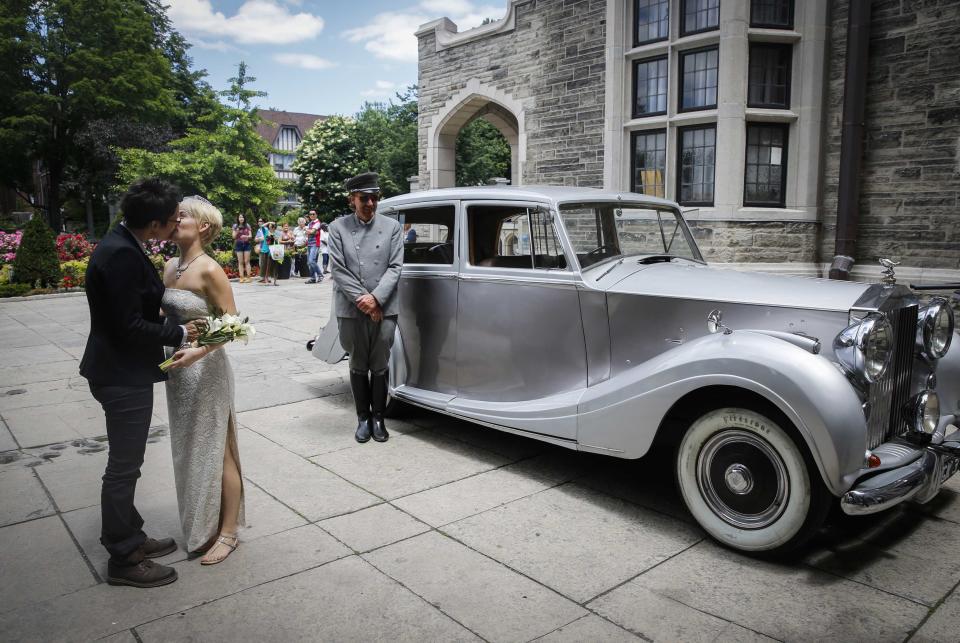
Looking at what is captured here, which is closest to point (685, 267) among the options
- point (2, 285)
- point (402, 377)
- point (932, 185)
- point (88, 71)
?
point (402, 377)

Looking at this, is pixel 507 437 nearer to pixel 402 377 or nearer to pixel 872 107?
pixel 402 377

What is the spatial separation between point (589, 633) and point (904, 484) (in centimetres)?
165

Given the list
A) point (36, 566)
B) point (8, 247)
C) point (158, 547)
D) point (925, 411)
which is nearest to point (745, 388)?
point (925, 411)

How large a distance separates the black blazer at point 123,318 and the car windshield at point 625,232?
2491mm

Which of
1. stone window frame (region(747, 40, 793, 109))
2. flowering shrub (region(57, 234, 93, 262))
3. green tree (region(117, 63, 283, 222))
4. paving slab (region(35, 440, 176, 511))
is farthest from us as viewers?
green tree (region(117, 63, 283, 222))

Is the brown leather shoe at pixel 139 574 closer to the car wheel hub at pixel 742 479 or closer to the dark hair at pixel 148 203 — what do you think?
the dark hair at pixel 148 203

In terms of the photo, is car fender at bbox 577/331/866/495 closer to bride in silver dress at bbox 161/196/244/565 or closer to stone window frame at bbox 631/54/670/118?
bride in silver dress at bbox 161/196/244/565

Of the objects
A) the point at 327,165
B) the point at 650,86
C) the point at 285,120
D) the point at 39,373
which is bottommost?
the point at 39,373

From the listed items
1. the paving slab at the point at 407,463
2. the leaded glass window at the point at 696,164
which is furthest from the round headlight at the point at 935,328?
the leaded glass window at the point at 696,164

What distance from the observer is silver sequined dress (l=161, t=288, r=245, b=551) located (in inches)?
126

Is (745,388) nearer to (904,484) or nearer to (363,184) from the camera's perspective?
(904,484)

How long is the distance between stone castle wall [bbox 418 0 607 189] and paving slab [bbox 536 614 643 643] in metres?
9.96

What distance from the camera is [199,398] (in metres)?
3.21

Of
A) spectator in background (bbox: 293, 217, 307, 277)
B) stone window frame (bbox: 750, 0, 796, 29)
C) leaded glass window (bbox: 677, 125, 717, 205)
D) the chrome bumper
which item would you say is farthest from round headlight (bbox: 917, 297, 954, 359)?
spectator in background (bbox: 293, 217, 307, 277)
